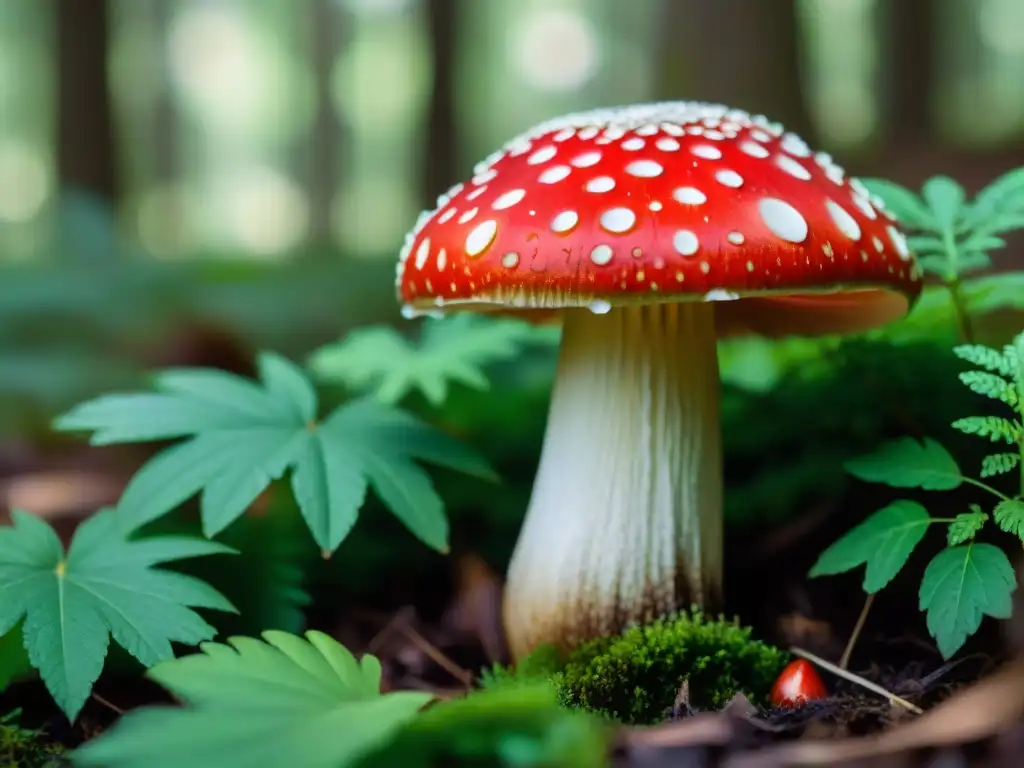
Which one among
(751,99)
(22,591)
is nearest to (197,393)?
(22,591)

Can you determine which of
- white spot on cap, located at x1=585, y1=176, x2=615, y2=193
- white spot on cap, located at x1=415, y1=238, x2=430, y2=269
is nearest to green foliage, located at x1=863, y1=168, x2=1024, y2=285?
white spot on cap, located at x1=585, y1=176, x2=615, y2=193

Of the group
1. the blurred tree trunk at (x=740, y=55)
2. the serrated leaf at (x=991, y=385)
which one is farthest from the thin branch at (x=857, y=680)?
the blurred tree trunk at (x=740, y=55)

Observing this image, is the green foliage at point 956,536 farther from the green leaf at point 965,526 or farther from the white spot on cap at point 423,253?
the white spot on cap at point 423,253

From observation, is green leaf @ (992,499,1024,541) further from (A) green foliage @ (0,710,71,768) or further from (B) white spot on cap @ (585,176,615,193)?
(A) green foliage @ (0,710,71,768)

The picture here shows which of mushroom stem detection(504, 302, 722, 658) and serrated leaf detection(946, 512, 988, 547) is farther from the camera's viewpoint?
mushroom stem detection(504, 302, 722, 658)

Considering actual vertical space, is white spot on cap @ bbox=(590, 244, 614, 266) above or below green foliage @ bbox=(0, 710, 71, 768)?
above

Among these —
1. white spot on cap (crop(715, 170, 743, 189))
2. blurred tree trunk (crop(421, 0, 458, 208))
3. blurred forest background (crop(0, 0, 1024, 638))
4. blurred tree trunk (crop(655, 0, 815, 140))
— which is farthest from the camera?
blurred tree trunk (crop(421, 0, 458, 208))

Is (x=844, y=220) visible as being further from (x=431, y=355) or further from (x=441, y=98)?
(x=441, y=98)
